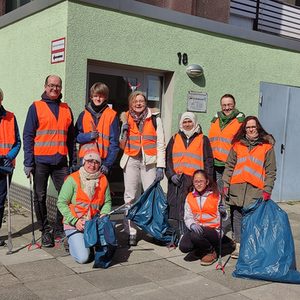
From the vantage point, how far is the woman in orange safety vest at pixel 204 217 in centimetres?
476

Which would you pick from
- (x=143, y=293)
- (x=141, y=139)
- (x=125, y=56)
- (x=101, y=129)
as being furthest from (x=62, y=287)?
(x=125, y=56)

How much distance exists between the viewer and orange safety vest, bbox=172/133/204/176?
5.21 metres

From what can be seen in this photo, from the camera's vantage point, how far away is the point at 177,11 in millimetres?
7195

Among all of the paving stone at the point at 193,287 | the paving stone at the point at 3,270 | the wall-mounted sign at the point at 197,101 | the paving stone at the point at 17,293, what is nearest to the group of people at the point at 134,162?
the paving stone at the point at 193,287

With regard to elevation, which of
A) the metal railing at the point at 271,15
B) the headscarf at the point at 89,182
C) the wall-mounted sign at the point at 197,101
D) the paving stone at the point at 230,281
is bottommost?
the paving stone at the point at 230,281

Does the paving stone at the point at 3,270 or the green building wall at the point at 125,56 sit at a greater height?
the green building wall at the point at 125,56

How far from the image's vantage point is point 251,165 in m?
4.89

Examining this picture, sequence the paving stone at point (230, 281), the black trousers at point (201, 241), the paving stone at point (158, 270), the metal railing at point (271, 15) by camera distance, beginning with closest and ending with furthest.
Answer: the paving stone at point (230, 281), the paving stone at point (158, 270), the black trousers at point (201, 241), the metal railing at point (271, 15)

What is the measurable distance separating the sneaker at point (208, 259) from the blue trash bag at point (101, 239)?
3.19 ft

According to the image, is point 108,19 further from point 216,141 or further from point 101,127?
point 216,141

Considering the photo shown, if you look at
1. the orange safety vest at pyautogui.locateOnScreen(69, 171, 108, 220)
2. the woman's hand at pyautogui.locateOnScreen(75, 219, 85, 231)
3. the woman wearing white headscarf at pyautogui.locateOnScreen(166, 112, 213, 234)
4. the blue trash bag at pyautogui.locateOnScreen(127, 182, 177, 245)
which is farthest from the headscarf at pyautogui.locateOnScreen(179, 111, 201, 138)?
the woman's hand at pyautogui.locateOnScreen(75, 219, 85, 231)

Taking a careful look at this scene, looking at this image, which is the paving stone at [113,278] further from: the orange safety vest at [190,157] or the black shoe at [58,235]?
the orange safety vest at [190,157]

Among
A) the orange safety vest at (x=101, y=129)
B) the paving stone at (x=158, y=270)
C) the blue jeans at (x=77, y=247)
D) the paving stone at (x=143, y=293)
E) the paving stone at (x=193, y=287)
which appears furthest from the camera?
the orange safety vest at (x=101, y=129)

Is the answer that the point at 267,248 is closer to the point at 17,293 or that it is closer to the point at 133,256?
the point at 133,256
